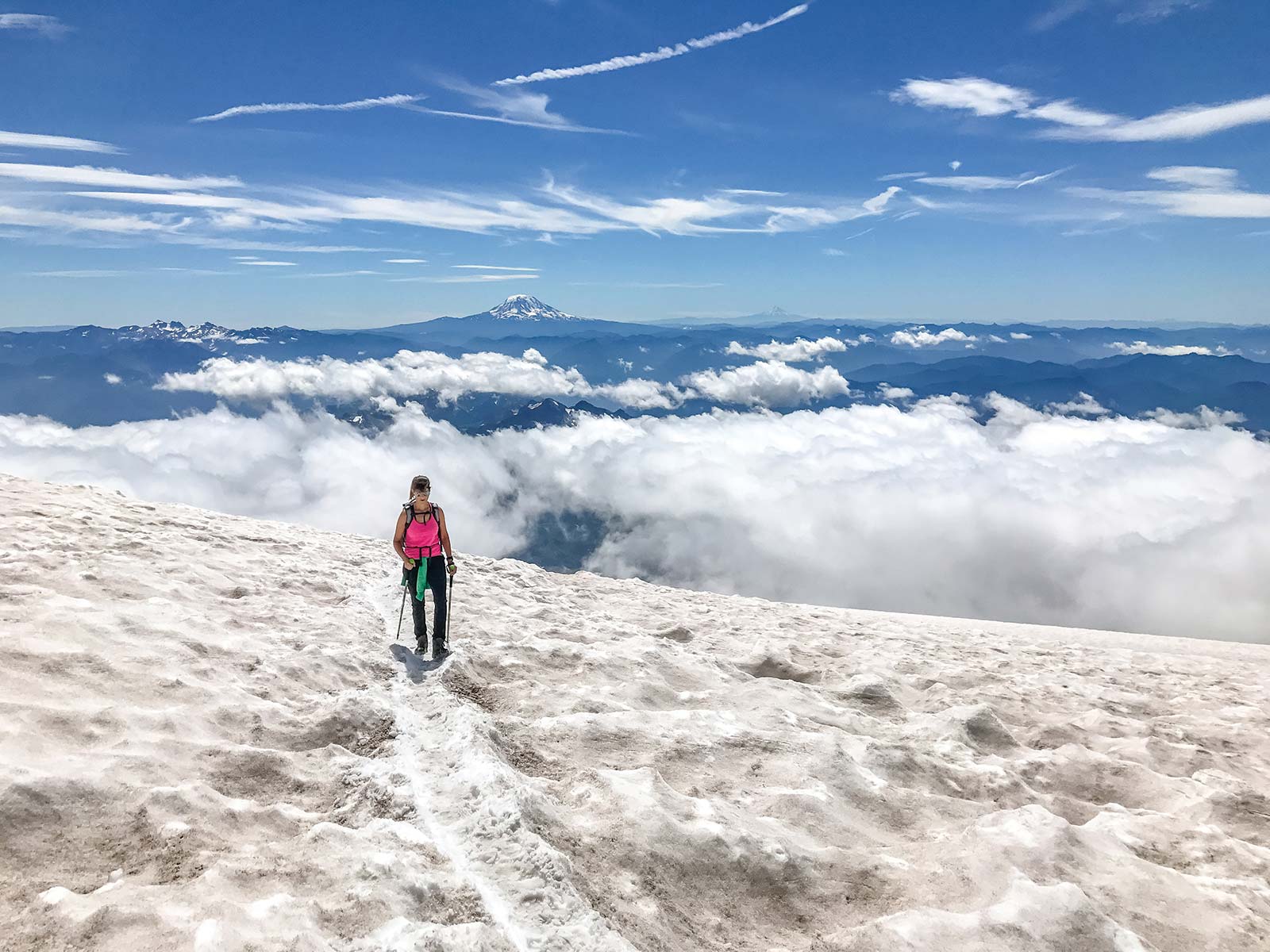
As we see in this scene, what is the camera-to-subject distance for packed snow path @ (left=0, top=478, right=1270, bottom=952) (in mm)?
4367

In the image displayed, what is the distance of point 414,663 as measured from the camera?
377 inches

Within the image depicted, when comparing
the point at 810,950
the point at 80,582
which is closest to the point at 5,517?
the point at 80,582

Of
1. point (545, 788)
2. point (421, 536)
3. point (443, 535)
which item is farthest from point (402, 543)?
point (545, 788)

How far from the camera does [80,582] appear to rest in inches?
349

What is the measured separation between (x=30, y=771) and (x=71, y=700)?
4.97 feet

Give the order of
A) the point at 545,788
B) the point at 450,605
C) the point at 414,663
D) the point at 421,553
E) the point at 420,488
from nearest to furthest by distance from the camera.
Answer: the point at 545,788 → the point at 414,663 → the point at 420,488 → the point at 421,553 → the point at 450,605

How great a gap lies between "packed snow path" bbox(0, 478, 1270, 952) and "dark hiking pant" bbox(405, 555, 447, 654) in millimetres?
414

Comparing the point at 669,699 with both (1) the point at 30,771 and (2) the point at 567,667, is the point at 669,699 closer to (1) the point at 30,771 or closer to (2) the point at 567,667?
(2) the point at 567,667

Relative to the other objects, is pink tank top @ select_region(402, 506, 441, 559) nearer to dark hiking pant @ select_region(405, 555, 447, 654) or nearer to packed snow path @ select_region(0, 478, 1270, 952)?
dark hiking pant @ select_region(405, 555, 447, 654)

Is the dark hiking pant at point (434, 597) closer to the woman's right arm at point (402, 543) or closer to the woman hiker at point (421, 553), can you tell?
the woman hiker at point (421, 553)

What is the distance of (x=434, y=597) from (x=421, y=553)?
29.2 inches

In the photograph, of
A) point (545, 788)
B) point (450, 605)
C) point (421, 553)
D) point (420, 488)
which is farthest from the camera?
point (450, 605)

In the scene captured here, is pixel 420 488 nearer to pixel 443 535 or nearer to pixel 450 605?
pixel 443 535

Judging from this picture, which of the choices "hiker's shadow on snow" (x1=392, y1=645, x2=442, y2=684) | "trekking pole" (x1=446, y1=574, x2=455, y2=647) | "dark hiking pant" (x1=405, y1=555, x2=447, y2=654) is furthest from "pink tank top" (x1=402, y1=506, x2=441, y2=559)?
"hiker's shadow on snow" (x1=392, y1=645, x2=442, y2=684)
